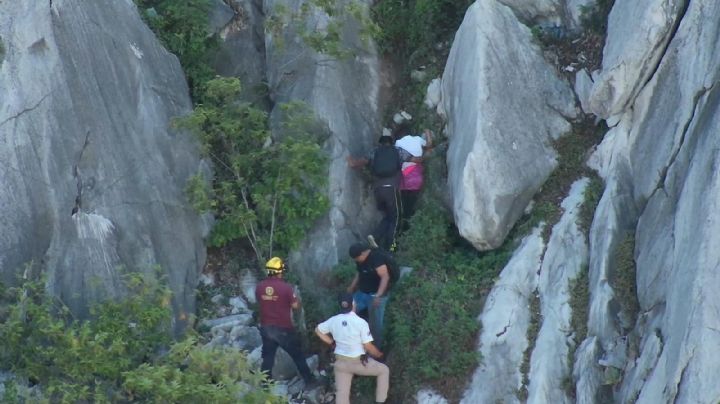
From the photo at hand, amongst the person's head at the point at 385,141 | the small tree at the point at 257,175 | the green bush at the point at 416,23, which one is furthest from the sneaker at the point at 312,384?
the green bush at the point at 416,23

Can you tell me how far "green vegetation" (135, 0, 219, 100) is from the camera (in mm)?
16469

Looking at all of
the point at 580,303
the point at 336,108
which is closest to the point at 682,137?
the point at 580,303

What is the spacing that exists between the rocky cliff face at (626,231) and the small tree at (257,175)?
6.44 feet

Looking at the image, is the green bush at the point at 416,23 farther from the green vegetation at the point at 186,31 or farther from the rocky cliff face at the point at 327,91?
the green vegetation at the point at 186,31

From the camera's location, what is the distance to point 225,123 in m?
15.1

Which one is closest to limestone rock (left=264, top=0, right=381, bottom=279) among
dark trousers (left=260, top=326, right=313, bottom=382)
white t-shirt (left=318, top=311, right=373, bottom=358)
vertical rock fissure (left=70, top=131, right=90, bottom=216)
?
dark trousers (left=260, top=326, right=313, bottom=382)

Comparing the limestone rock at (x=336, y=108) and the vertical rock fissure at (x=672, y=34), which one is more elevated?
the vertical rock fissure at (x=672, y=34)

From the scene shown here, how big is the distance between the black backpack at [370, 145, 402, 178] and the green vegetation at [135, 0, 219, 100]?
9.20 ft

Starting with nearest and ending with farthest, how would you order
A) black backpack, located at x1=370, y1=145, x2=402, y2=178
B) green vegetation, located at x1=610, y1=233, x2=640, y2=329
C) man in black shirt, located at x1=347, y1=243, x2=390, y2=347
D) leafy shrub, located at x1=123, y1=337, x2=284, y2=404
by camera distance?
leafy shrub, located at x1=123, y1=337, x2=284, y2=404 → green vegetation, located at x1=610, y1=233, x2=640, y2=329 → man in black shirt, located at x1=347, y1=243, x2=390, y2=347 → black backpack, located at x1=370, y1=145, x2=402, y2=178

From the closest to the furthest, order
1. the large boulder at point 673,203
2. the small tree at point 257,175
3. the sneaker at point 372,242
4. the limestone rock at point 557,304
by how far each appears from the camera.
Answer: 1. the large boulder at point 673,203
2. the limestone rock at point 557,304
3. the sneaker at point 372,242
4. the small tree at point 257,175

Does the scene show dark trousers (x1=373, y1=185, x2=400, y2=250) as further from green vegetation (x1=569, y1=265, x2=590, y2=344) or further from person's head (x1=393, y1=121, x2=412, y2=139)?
green vegetation (x1=569, y1=265, x2=590, y2=344)

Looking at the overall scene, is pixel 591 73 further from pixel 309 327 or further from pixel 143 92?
pixel 143 92

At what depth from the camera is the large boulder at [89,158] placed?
45.5 feet

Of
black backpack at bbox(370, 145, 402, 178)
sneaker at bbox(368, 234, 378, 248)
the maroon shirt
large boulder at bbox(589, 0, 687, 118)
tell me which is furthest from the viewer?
black backpack at bbox(370, 145, 402, 178)
